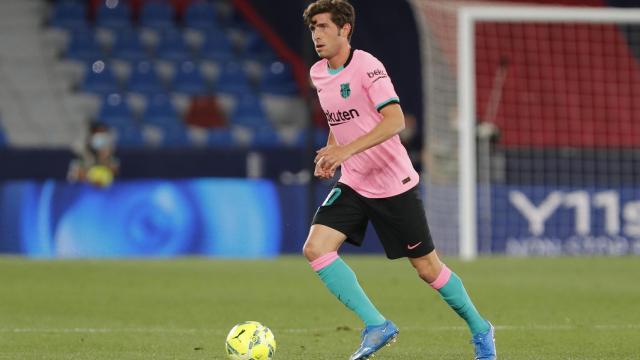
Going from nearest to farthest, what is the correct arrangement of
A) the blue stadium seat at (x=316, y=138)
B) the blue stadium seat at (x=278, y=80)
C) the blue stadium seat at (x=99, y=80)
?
the blue stadium seat at (x=316, y=138)
the blue stadium seat at (x=99, y=80)
the blue stadium seat at (x=278, y=80)

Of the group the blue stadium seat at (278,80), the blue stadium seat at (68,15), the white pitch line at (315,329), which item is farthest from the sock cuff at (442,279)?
the blue stadium seat at (68,15)

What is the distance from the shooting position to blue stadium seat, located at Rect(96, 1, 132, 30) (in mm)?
24812

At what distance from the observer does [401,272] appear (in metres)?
14.4

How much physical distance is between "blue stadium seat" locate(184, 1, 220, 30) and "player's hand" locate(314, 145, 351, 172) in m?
19.0

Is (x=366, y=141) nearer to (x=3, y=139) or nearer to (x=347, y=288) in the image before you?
(x=347, y=288)

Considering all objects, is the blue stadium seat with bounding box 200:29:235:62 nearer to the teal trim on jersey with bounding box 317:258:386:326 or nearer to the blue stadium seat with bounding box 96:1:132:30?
the blue stadium seat with bounding box 96:1:132:30

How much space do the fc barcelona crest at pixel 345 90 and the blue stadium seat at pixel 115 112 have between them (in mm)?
16255

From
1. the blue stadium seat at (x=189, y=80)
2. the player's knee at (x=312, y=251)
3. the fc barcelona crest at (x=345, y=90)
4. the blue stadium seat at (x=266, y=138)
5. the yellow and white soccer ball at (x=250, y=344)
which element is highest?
the fc barcelona crest at (x=345, y=90)

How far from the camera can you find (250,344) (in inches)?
266

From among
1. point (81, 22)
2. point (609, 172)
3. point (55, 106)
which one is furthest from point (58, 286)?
point (81, 22)

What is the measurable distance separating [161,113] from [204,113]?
729 mm

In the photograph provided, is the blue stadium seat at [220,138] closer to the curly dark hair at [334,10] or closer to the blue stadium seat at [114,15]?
the blue stadium seat at [114,15]

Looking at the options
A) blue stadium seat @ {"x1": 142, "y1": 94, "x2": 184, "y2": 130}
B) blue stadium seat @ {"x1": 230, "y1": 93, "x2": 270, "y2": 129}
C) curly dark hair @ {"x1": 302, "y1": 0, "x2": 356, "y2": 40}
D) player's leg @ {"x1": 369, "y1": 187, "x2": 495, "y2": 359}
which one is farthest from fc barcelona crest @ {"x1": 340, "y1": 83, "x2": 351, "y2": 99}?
blue stadium seat @ {"x1": 230, "y1": 93, "x2": 270, "y2": 129}

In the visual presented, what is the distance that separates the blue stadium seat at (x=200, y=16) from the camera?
83.0 feet
